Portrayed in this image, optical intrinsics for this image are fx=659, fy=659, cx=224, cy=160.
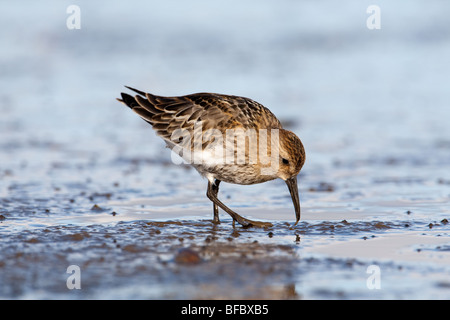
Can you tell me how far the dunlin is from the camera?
695cm

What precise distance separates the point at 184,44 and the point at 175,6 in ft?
9.10

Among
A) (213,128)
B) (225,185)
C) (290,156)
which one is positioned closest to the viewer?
(290,156)

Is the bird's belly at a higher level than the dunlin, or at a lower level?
lower

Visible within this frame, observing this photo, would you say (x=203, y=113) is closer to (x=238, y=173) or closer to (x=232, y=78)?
(x=238, y=173)

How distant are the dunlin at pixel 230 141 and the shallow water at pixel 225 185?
0.54m

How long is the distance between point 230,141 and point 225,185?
212 centimetres

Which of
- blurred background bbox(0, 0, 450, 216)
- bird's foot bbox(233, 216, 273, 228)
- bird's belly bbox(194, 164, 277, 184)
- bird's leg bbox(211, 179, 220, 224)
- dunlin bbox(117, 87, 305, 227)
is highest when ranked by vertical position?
blurred background bbox(0, 0, 450, 216)

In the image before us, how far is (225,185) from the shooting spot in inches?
358

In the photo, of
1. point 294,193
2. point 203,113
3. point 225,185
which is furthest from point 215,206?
point 225,185

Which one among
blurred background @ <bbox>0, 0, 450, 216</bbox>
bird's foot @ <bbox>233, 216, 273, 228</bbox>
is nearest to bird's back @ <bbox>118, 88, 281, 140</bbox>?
bird's foot @ <bbox>233, 216, 273, 228</bbox>

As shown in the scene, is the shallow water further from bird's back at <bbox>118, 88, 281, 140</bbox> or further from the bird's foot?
bird's back at <bbox>118, 88, 281, 140</bbox>

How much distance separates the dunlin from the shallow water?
1.78 ft

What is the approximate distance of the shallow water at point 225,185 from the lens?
530 cm

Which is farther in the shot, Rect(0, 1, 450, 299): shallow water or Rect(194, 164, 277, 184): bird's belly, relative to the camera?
Rect(194, 164, 277, 184): bird's belly
